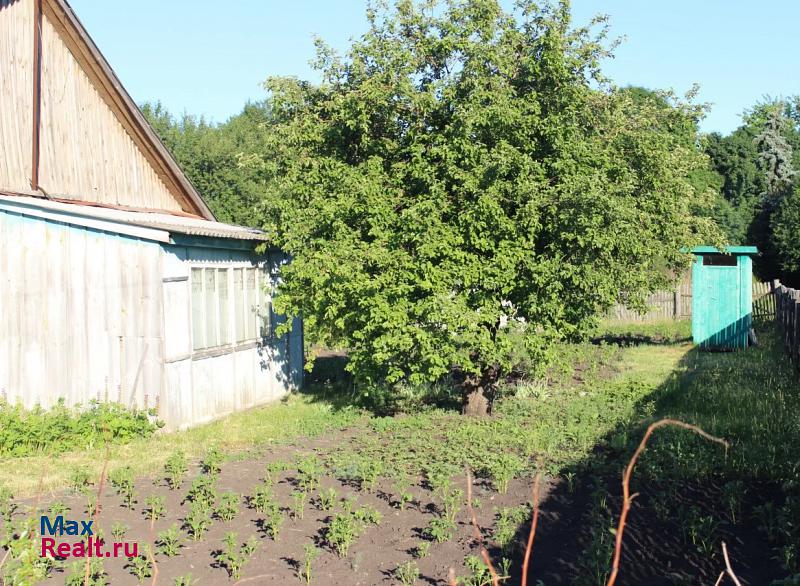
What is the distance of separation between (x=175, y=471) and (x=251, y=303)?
5454mm

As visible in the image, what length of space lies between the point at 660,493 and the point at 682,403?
4784 millimetres

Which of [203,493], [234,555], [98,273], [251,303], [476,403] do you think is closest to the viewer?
[234,555]

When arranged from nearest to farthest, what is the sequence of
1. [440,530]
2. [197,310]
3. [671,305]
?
[440,530], [197,310], [671,305]

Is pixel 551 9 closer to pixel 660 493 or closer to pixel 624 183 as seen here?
pixel 624 183

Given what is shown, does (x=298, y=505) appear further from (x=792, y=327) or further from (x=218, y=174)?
(x=218, y=174)

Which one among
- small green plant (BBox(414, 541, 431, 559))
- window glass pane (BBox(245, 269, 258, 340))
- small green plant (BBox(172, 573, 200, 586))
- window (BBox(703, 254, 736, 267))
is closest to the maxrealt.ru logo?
small green plant (BBox(172, 573, 200, 586))

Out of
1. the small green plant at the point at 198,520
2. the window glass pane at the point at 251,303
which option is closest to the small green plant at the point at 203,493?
the small green plant at the point at 198,520

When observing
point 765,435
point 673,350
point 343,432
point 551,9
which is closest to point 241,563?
point 343,432

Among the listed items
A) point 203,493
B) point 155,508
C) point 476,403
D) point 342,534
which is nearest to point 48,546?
point 155,508

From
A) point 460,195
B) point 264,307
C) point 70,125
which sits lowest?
point 264,307

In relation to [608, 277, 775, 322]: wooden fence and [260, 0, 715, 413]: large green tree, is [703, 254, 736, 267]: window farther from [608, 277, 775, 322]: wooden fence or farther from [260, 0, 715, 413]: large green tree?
→ [260, 0, 715, 413]: large green tree

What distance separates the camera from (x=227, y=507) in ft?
22.3

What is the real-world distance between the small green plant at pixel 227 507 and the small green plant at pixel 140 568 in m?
1.06

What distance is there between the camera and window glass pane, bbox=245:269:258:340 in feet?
42.4
